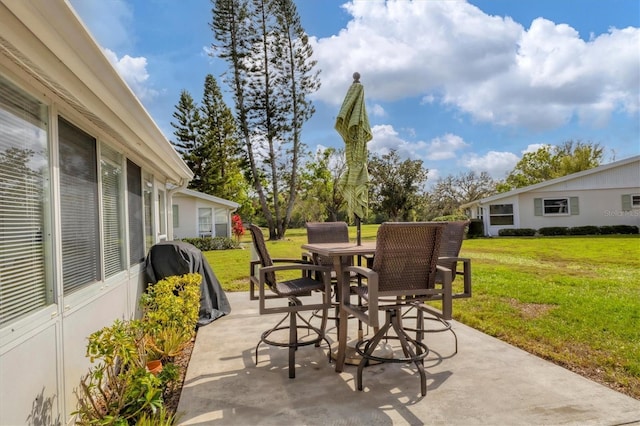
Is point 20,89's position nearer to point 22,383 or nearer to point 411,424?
point 22,383

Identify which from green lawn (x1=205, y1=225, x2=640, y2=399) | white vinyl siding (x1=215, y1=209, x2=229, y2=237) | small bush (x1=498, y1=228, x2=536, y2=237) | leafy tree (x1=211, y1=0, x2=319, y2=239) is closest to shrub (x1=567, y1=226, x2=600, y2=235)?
small bush (x1=498, y1=228, x2=536, y2=237)

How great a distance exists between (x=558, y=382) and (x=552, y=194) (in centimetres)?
1949

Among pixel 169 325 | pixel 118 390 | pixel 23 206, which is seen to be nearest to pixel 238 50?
pixel 169 325

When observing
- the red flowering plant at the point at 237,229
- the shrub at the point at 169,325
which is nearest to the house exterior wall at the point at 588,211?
the red flowering plant at the point at 237,229

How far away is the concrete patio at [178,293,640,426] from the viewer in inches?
96.3

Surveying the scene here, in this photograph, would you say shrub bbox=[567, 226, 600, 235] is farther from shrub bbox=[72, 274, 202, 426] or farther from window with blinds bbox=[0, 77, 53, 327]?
window with blinds bbox=[0, 77, 53, 327]

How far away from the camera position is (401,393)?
2805mm

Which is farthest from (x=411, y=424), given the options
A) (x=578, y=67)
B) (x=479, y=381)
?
(x=578, y=67)

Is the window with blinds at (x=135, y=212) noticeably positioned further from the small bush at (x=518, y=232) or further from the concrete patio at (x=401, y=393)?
the small bush at (x=518, y=232)

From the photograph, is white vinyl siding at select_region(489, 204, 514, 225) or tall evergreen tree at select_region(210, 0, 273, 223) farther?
tall evergreen tree at select_region(210, 0, 273, 223)

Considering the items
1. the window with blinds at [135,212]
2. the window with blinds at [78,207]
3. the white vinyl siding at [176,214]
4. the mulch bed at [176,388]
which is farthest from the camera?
the white vinyl siding at [176,214]

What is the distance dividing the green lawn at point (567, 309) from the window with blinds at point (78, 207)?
3.84m

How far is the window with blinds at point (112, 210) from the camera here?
323cm

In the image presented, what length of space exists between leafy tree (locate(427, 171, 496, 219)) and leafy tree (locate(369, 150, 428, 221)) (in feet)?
40.1
